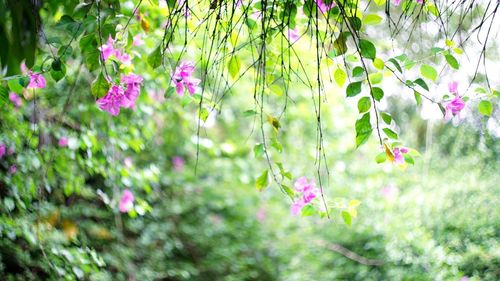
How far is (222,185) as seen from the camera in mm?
3676

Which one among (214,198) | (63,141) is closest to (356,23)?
(63,141)

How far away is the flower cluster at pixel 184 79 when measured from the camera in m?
1.20

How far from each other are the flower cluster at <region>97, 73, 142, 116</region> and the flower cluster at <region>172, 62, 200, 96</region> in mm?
87

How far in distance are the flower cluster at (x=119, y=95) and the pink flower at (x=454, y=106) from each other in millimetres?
635

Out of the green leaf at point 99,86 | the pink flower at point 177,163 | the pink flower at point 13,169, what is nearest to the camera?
the green leaf at point 99,86

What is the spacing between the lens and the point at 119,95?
3.64ft

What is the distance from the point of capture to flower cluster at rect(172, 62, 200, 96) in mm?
1198

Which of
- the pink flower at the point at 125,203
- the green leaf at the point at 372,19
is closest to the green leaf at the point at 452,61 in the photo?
the green leaf at the point at 372,19

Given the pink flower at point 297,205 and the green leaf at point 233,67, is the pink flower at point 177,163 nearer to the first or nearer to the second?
the pink flower at point 297,205

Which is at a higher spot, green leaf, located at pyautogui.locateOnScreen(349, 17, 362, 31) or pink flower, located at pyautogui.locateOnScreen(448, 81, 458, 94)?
pink flower, located at pyautogui.locateOnScreen(448, 81, 458, 94)

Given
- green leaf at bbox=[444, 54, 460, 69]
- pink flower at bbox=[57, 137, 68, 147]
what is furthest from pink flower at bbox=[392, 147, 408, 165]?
pink flower at bbox=[57, 137, 68, 147]

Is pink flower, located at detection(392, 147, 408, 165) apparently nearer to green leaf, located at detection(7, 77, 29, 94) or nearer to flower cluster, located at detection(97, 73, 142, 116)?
flower cluster, located at detection(97, 73, 142, 116)

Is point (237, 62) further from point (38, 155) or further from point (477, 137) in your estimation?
point (477, 137)

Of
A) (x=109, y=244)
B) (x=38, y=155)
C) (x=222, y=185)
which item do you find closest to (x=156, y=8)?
(x=38, y=155)
